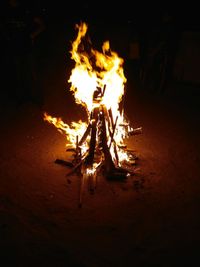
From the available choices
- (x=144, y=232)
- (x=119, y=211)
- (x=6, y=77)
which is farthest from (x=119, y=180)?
(x=6, y=77)

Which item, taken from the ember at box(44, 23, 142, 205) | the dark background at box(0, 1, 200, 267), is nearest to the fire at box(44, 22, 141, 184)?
the ember at box(44, 23, 142, 205)

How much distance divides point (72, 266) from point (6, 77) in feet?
26.1

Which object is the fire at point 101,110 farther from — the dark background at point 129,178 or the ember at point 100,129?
the dark background at point 129,178

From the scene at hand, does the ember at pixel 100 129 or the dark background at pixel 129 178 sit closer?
the dark background at pixel 129 178

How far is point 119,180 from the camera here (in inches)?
241

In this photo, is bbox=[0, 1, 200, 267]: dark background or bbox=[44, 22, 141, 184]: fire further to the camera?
bbox=[44, 22, 141, 184]: fire

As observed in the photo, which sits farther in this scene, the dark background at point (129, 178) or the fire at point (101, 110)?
the fire at point (101, 110)

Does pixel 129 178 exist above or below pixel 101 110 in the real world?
below

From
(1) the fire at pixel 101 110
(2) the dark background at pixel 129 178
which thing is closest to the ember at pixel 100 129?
(1) the fire at pixel 101 110

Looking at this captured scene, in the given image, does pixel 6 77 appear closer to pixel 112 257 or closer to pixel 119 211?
pixel 119 211

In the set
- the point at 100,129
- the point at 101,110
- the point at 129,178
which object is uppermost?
the point at 101,110

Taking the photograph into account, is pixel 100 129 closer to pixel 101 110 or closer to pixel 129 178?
pixel 101 110

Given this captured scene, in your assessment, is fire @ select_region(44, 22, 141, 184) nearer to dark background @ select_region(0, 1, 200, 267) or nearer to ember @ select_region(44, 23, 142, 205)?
ember @ select_region(44, 23, 142, 205)

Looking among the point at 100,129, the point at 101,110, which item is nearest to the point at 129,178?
the point at 100,129
